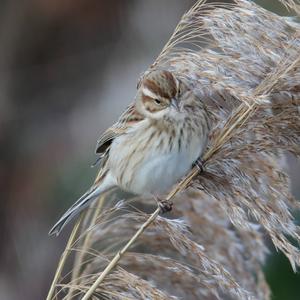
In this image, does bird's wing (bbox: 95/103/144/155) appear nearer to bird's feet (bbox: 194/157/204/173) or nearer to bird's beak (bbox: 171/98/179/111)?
bird's beak (bbox: 171/98/179/111)

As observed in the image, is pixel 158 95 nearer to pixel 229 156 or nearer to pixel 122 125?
pixel 122 125

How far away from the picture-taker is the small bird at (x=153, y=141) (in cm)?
271

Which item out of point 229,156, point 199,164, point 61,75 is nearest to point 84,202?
point 199,164

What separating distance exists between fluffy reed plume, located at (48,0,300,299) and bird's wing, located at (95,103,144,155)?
18.0 inches

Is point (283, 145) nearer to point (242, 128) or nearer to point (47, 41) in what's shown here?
point (242, 128)

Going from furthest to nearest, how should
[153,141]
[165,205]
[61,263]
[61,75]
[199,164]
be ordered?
1. [61,75]
2. [153,141]
3. [165,205]
4. [199,164]
5. [61,263]

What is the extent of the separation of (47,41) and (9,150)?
46.9 inches

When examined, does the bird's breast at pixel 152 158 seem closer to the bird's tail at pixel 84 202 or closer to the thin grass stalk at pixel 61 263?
the bird's tail at pixel 84 202

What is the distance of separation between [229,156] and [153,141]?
0.60 meters

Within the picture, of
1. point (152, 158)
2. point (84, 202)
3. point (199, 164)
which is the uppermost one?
point (199, 164)

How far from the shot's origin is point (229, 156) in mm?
2369

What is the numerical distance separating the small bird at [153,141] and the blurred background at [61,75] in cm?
273

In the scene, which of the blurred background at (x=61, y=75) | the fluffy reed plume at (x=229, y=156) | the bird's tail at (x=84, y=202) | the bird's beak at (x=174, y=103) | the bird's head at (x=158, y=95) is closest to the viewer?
the fluffy reed plume at (x=229, y=156)

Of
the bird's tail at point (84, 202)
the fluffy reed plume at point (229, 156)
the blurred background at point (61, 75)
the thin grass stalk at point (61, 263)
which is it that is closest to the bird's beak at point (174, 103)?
the fluffy reed plume at point (229, 156)
